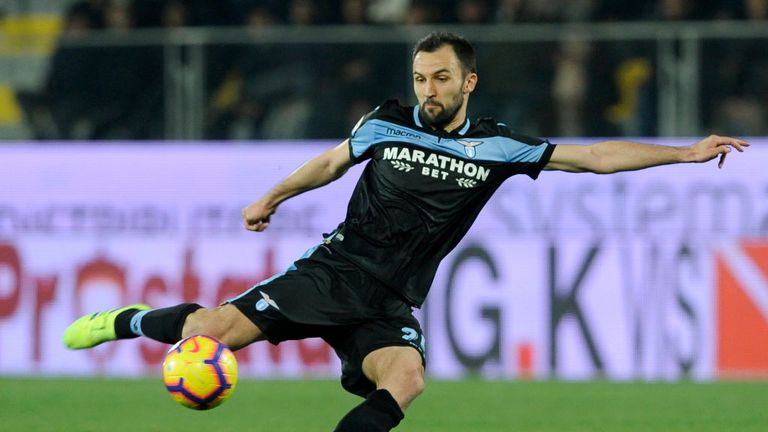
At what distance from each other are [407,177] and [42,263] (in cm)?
620

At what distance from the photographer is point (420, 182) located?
6734 mm

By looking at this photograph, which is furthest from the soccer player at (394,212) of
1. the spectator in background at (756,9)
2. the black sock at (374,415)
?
the spectator in background at (756,9)

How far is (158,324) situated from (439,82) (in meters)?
1.68

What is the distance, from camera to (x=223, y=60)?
1250cm

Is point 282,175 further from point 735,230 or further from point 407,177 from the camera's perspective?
point 407,177

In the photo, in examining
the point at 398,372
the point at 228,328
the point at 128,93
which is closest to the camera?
the point at 398,372

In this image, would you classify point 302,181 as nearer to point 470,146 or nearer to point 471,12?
point 470,146

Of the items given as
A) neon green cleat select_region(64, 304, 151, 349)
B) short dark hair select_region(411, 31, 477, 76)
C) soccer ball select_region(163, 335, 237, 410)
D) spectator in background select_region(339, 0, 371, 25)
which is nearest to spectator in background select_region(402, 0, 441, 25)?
spectator in background select_region(339, 0, 371, 25)

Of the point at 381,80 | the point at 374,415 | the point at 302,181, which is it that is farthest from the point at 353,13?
the point at 374,415

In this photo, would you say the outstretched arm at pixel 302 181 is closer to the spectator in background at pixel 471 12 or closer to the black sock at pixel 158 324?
the black sock at pixel 158 324

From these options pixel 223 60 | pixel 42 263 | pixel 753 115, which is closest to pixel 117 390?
pixel 42 263

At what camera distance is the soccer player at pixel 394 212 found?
6.65 m

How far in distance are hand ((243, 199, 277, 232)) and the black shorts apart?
10.4 inches

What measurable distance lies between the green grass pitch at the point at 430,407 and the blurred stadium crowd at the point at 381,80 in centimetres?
223
